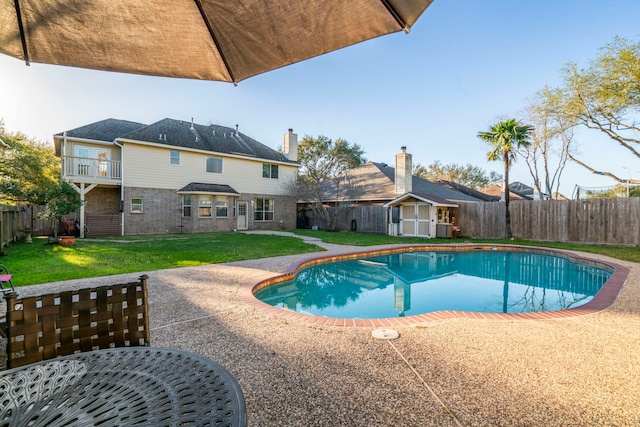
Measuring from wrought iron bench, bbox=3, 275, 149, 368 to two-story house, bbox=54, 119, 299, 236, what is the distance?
16.4 metres

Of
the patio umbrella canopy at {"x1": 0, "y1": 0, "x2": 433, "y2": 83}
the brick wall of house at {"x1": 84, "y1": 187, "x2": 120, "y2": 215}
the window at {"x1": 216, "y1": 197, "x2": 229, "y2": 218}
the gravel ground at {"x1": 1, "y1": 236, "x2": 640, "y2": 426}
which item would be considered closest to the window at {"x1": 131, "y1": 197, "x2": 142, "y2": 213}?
the brick wall of house at {"x1": 84, "y1": 187, "x2": 120, "y2": 215}

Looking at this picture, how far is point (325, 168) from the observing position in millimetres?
21734

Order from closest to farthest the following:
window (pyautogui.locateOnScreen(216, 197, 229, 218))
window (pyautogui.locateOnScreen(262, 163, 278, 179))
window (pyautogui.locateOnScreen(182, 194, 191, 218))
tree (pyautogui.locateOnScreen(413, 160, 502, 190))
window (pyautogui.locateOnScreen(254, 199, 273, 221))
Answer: window (pyautogui.locateOnScreen(182, 194, 191, 218))
window (pyautogui.locateOnScreen(216, 197, 229, 218))
window (pyautogui.locateOnScreen(254, 199, 273, 221))
window (pyautogui.locateOnScreen(262, 163, 278, 179))
tree (pyautogui.locateOnScreen(413, 160, 502, 190))

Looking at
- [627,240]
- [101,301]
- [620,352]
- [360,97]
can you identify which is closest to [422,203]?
[360,97]

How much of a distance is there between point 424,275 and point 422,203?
949 cm

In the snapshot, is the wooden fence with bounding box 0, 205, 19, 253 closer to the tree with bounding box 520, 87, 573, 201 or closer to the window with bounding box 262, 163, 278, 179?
the window with bounding box 262, 163, 278, 179

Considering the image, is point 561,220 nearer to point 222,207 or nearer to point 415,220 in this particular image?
point 415,220

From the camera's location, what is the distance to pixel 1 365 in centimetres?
224

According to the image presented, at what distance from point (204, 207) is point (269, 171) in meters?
5.65

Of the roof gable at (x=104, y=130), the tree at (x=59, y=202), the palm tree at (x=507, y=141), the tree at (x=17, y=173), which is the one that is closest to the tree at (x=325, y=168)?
the palm tree at (x=507, y=141)

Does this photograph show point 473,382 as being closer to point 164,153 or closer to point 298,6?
point 298,6

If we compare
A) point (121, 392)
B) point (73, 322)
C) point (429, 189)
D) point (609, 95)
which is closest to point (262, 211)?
point (429, 189)

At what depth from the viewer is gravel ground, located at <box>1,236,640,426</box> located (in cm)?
210

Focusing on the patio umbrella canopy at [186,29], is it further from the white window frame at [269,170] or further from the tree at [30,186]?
the white window frame at [269,170]
